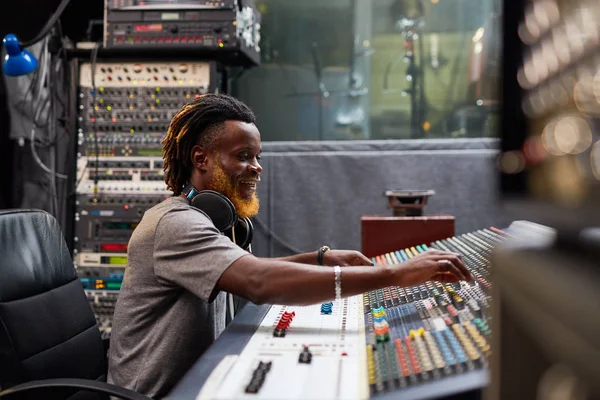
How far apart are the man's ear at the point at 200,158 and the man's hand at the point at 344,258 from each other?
0.49 m

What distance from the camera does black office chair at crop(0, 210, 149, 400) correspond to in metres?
1.33

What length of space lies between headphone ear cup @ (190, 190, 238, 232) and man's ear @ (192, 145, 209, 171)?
134 mm

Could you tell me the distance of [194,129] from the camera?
164 centimetres

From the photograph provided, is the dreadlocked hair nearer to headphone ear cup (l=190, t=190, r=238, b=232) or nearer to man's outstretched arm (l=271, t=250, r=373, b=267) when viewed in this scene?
headphone ear cup (l=190, t=190, r=238, b=232)

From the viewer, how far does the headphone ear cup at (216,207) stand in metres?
1.49

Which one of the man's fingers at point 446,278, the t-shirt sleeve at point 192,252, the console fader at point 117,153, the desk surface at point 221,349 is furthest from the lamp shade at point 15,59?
the man's fingers at point 446,278

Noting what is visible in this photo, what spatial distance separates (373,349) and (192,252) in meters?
0.46

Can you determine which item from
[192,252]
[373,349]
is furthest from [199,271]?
[373,349]

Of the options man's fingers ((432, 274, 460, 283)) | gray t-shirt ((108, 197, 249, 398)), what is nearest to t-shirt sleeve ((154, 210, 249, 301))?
gray t-shirt ((108, 197, 249, 398))

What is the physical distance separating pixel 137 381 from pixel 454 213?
199 cm

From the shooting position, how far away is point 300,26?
3.46m

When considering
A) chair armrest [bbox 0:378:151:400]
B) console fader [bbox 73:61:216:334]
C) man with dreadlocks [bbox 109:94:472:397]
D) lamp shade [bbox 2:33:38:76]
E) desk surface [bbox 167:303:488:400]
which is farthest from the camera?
console fader [bbox 73:61:216:334]

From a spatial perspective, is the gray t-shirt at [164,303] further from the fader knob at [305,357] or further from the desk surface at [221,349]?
the fader knob at [305,357]

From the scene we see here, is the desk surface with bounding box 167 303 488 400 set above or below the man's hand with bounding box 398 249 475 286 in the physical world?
below
